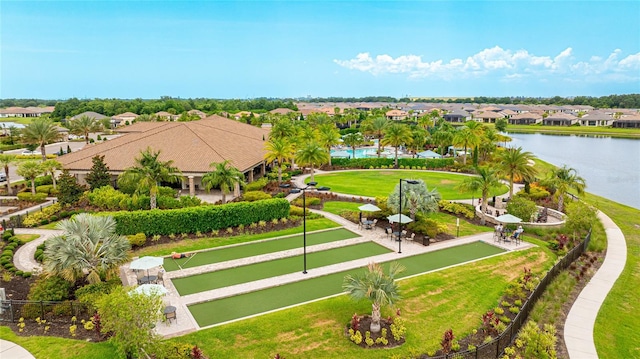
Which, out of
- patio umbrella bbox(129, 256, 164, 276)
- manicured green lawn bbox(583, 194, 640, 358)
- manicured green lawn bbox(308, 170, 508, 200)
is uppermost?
patio umbrella bbox(129, 256, 164, 276)

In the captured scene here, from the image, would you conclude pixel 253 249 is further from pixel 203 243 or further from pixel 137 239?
pixel 137 239

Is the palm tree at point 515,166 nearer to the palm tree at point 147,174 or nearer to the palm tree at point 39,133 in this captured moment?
the palm tree at point 147,174

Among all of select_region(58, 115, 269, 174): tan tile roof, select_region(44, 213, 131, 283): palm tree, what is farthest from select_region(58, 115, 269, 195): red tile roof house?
select_region(44, 213, 131, 283): palm tree

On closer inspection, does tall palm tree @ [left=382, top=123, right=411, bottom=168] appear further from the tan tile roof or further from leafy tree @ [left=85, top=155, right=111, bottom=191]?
leafy tree @ [left=85, top=155, right=111, bottom=191]

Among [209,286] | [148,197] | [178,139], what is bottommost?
[209,286]

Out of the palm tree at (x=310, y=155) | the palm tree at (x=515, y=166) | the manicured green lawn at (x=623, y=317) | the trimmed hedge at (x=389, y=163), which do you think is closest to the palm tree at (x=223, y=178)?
the palm tree at (x=310, y=155)

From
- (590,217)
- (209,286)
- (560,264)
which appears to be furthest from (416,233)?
(209,286)

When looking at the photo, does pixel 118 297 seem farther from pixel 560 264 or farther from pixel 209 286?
pixel 560 264
